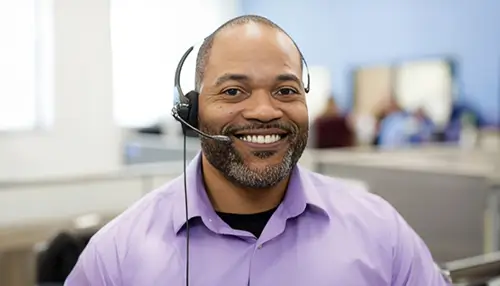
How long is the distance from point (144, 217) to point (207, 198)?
102 millimetres

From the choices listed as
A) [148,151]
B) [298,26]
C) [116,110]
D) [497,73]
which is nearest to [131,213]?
[116,110]

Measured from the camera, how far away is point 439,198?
2562 millimetres

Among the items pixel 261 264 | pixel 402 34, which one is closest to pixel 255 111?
pixel 261 264

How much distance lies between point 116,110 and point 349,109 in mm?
5105

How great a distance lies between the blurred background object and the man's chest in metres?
0.25

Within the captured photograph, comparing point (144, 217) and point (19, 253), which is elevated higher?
point (144, 217)

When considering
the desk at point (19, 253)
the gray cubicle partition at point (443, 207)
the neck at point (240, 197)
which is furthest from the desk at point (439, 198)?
the neck at point (240, 197)

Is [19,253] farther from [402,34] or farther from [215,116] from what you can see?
[402,34]

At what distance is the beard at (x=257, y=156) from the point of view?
3.37ft

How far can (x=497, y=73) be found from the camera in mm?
7016

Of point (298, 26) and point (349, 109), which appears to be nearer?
point (349, 109)

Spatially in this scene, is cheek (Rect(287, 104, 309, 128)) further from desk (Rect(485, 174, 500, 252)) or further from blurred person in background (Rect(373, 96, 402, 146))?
blurred person in background (Rect(373, 96, 402, 146))

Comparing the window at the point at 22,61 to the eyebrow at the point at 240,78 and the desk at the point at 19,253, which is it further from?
the eyebrow at the point at 240,78

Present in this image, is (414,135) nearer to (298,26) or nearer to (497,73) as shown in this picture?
(497,73)
